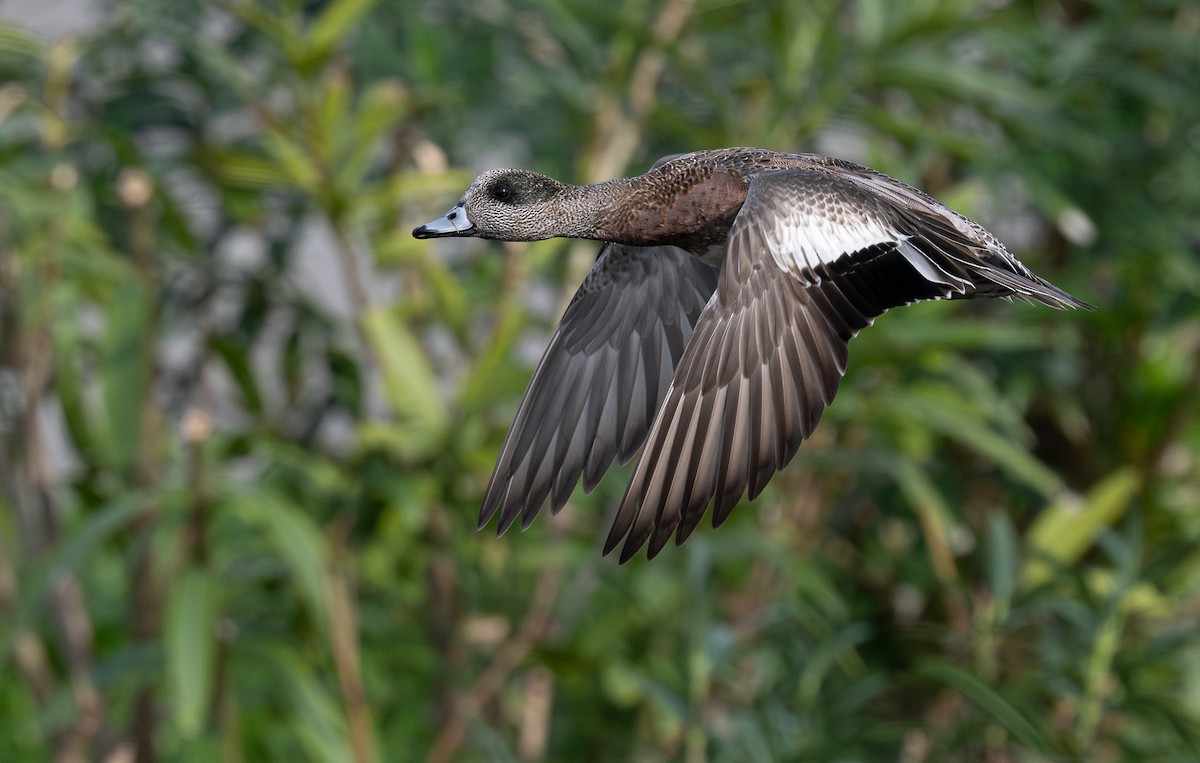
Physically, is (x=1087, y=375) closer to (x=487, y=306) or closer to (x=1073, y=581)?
(x=1073, y=581)

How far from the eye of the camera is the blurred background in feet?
7.41

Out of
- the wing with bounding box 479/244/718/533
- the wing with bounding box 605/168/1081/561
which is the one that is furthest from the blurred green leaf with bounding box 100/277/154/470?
the wing with bounding box 605/168/1081/561

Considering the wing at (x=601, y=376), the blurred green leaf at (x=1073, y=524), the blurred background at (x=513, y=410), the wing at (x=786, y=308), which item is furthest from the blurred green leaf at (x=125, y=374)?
the blurred green leaf at (x=1073, y=524)

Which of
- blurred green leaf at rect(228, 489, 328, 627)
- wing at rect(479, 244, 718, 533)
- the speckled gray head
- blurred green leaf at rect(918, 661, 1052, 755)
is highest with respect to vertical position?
the speckled gray head

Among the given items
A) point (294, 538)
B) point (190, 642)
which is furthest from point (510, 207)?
point (190, 642)

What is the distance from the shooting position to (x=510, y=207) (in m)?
1.71

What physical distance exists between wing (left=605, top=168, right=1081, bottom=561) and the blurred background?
0.73 m

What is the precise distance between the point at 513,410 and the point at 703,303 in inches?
A: 22.1

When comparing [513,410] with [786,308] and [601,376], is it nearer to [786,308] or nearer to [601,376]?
[601,376]

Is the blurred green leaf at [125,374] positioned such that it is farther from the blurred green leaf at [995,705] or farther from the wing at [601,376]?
the blurred green leaf at [995,705]

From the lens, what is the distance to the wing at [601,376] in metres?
1.77

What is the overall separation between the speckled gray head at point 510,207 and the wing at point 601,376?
8.9 inches

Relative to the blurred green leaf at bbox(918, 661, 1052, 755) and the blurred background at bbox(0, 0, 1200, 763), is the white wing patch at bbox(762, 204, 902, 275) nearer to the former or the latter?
the blurred background at bbox(0, 0, 1200, 763)

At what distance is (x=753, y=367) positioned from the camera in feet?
4.76
